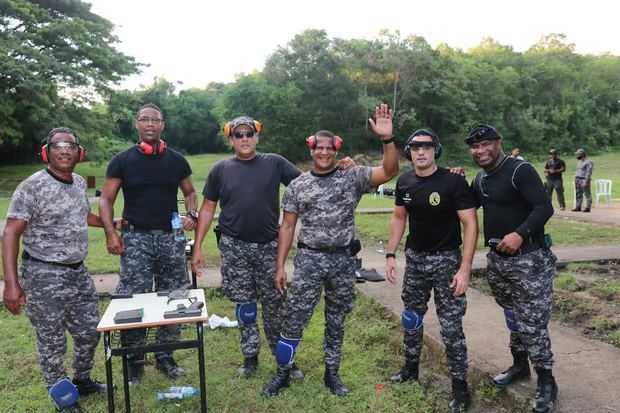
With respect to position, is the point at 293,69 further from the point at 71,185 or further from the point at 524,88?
the point at 71,185

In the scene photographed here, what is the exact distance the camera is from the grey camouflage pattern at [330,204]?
3.63 meters

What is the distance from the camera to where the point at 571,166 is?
1480 inches

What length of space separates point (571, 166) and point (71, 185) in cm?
4058

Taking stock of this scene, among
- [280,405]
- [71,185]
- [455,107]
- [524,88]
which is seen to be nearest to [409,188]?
[280,405]

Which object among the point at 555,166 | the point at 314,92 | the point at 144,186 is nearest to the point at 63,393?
the point at 144,186

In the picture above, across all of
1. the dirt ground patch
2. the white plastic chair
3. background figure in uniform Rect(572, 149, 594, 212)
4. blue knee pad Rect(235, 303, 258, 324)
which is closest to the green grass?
blue knee pad Rect(235, 303, 258, 324)

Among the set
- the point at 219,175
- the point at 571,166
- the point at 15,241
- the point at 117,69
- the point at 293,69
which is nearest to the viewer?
the point at 15,241

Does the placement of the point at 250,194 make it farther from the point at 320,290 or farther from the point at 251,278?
the point at 320,290

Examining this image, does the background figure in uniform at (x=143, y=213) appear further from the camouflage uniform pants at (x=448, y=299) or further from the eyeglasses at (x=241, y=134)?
the camouflage uniform pants at (x=448, y=299)

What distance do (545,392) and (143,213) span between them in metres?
3.24

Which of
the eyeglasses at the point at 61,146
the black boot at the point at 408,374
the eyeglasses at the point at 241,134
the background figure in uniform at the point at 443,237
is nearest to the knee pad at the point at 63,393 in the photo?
the eyeglasses at the point at 61,146

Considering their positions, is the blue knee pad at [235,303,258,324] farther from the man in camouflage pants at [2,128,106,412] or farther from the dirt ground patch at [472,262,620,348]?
the dirt ground patch at [472,262,620,348]

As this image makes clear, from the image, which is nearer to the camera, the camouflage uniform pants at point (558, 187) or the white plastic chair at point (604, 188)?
the camouflage uniform pants at point (558, 187)

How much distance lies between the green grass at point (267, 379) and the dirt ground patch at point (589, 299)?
6.14 feet
